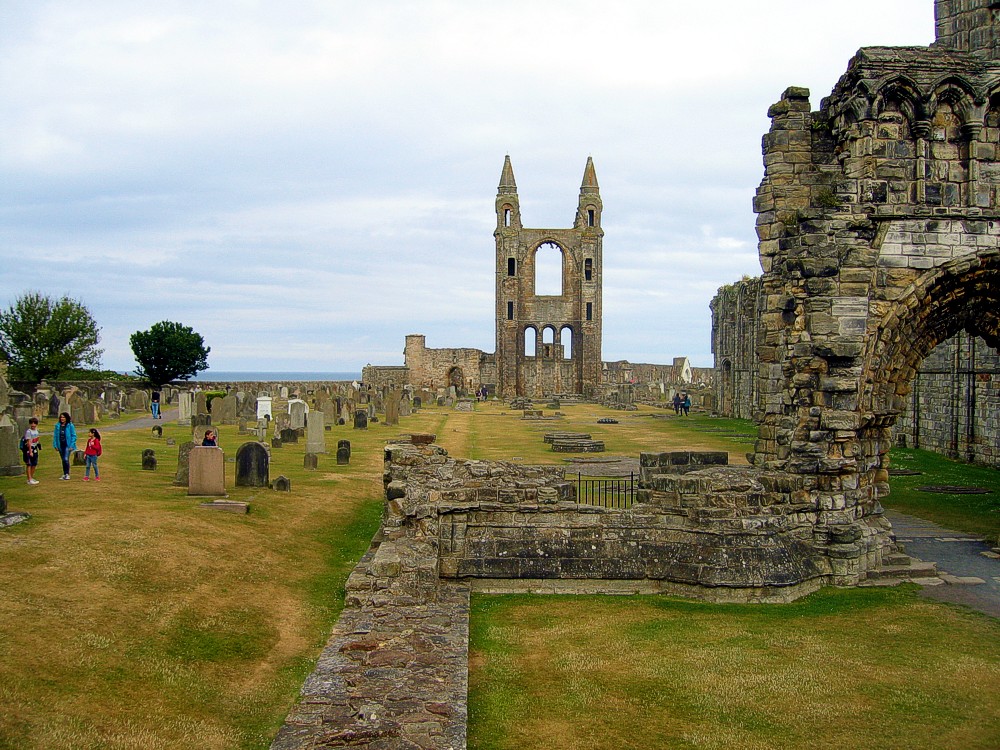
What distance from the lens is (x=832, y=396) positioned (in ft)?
35.1

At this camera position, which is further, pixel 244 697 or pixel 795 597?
pixel 795 597

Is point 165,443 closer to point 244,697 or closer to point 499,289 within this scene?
point 244,697

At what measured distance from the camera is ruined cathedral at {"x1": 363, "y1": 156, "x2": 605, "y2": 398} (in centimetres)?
5938

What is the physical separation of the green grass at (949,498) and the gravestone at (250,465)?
11.7 meters

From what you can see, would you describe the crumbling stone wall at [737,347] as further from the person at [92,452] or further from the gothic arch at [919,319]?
the person at [92,452]

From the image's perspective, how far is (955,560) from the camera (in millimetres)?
11445

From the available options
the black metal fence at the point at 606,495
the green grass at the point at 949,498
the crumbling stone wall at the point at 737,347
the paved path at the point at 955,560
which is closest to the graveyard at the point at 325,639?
the paved path at the point at 955,560

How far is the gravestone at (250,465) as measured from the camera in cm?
1376

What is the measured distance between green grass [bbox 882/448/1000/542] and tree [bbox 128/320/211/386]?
126 feet

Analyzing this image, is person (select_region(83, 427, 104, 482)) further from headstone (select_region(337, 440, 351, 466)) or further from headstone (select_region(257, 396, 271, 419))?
headstone (select_region(257, 396, 271, 419))

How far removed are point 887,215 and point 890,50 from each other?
2268mm

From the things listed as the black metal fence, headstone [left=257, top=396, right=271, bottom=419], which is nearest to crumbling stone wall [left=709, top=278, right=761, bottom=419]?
headstone [left=257, top=396, right=271, bottom=419]

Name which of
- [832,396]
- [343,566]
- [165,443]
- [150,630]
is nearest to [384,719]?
[150,630]

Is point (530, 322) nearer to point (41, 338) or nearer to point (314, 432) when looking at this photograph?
point (41, 338)
